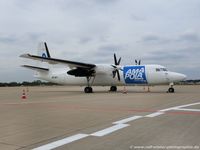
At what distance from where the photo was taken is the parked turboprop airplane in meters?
26.7

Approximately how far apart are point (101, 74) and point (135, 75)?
4.28 m

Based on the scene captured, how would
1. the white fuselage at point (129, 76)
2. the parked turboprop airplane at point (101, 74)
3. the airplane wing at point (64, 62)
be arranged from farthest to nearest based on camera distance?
the airplane wing at point (64, 62)
the parked turboprop airplane at point (101, 74)
the white fuselage at point (129, 76)

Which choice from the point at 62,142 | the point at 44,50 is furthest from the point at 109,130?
the point at 44,50

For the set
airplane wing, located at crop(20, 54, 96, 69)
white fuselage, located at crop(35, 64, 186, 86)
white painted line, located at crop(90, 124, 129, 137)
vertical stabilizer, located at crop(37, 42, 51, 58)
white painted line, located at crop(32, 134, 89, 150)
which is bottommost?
white painted line, located at crop(32, 134, 89, 150)

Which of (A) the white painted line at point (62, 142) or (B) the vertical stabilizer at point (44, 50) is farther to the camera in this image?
(B) the vertical stabilizer at point (44, 50)

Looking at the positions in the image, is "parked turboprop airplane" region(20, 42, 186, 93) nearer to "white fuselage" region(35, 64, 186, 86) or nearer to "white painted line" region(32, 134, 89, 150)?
"white fuselage" region(35, 64, 186, 86)

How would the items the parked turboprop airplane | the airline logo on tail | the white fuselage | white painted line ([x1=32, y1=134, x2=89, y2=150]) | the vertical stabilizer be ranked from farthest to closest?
the vertical stabilizer
the airline logo on tail
the parked turboprop airplane
the white fuselage
white painted line ([x1=32, y1=134, x2=89, y2=150])

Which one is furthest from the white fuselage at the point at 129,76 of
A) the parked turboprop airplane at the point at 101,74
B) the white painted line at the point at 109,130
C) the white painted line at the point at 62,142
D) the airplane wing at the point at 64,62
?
the white painted line at the point at 62,142

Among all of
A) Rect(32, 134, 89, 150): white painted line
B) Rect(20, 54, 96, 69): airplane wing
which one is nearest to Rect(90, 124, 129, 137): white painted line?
Rect(32, 134, 89, 150): white painted line

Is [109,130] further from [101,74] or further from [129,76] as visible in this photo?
[101,74]

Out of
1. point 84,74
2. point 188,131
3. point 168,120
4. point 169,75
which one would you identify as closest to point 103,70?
point 84,74

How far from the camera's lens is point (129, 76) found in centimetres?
2797

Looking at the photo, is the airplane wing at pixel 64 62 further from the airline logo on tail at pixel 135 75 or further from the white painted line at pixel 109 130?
the white painted line at pixel 109 130

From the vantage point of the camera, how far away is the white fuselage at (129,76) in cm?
2647
